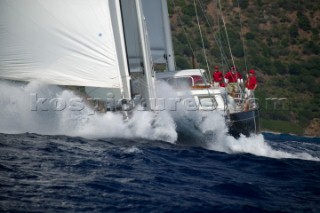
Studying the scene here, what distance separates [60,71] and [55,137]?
147 cm

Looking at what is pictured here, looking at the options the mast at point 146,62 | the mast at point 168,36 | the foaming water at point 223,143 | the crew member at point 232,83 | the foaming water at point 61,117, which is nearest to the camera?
the foaming water at point 61,117

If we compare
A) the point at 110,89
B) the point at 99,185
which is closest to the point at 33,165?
the point at 99,185

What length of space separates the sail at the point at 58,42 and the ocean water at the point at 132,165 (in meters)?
0.50

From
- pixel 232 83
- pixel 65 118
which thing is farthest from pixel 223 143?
pixel 65 118

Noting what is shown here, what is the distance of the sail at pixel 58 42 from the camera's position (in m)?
12.3

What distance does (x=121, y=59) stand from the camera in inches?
530

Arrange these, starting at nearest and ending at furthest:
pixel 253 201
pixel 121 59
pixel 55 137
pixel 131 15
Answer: pixel 253 201 → pixel 55 137 → pixel 121 59 → pixel 131 15

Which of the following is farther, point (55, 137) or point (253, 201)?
point (55, 137)

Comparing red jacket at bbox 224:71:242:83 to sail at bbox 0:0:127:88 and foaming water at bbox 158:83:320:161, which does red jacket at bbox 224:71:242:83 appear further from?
sail at bbox 0:0:127:88

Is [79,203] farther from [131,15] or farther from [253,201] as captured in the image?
[131,15]

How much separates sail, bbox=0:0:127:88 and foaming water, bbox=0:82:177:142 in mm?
376

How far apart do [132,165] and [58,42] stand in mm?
3873

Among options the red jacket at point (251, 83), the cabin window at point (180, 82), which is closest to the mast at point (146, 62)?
the cabin window at point (180, 82)

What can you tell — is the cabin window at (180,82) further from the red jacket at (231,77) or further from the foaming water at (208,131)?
the foaming water at (208,131)
